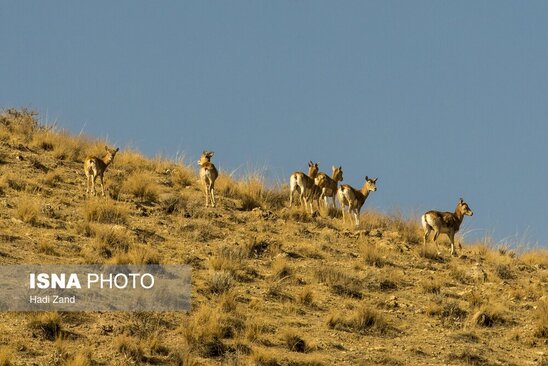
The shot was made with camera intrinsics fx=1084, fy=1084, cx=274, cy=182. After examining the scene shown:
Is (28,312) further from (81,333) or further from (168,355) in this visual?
(168,355)

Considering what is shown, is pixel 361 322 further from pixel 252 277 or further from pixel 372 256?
pixel 372 256

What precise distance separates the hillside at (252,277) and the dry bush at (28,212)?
28 millimetres

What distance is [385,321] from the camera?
22.6 meters

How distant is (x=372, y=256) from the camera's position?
2666 cm

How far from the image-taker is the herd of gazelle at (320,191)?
29.1 m

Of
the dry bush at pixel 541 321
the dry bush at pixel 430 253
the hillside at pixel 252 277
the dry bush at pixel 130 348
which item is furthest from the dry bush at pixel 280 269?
the dry bush at pixel 541 321

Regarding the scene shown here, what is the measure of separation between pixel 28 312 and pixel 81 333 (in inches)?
44.5

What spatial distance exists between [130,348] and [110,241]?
5.46 metres

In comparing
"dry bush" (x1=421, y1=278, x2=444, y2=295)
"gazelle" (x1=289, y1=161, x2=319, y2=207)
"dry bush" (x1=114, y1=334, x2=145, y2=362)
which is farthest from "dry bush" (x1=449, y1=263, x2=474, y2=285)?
"dry bush" (x1=114, y1=334, x2=145, y2=362)

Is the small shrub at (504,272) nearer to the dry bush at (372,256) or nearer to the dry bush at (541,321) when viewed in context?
the dry bush at (372,256)

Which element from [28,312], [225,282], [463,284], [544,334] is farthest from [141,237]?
[544,334]

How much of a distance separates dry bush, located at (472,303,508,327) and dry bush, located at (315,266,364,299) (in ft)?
8.57

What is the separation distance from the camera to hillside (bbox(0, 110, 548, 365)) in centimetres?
2027

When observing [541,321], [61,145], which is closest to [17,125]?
[61,145]
